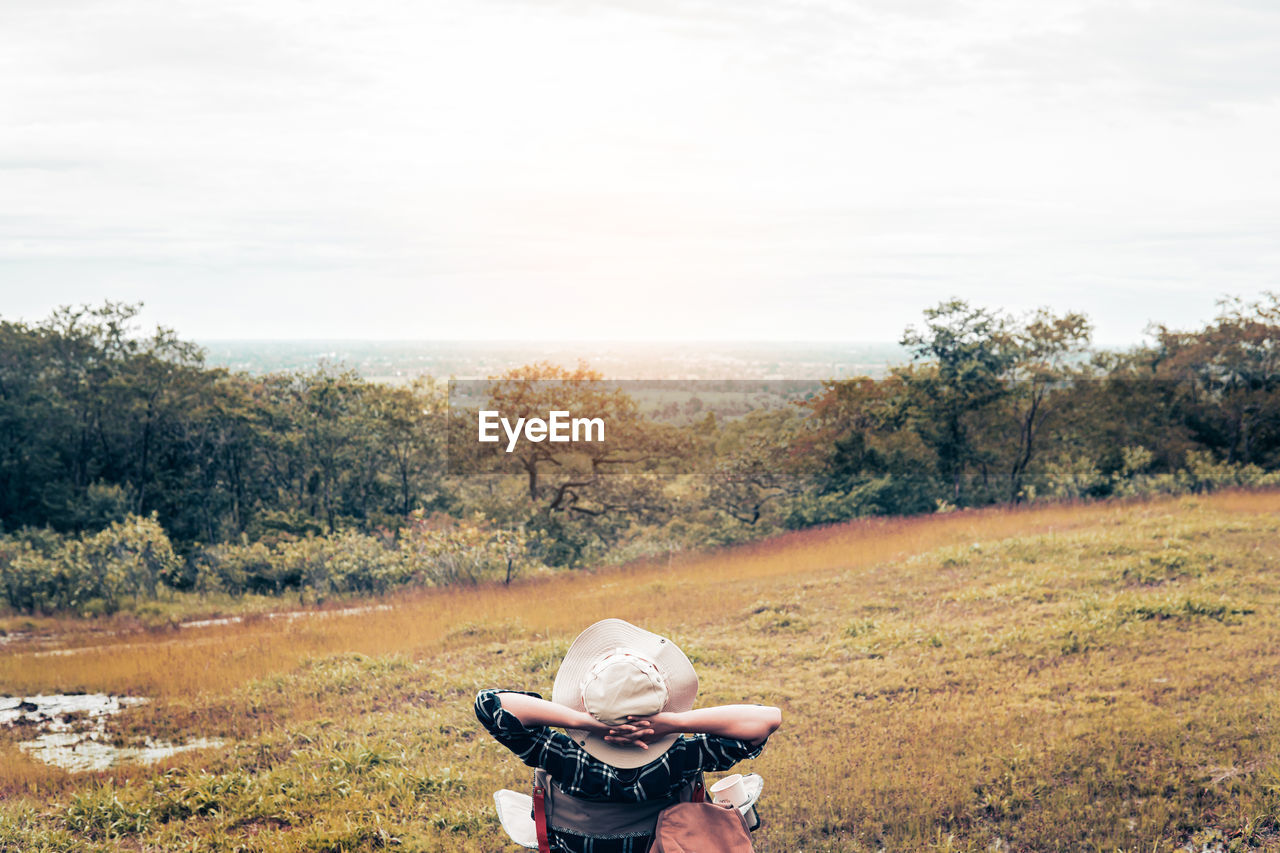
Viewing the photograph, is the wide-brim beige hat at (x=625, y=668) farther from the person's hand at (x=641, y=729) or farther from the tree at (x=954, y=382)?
the tree at (x=954, y=382)

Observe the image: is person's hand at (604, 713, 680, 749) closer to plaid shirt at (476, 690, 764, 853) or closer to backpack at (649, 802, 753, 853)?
plaid shirt at (476, 690, 764, 853)

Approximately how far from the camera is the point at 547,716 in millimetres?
2740

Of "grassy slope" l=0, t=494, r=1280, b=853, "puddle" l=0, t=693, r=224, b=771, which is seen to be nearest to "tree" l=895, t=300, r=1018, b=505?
"grassy slope" l=0, t=494, r=1280, b=853

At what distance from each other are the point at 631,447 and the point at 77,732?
16749 millimetres

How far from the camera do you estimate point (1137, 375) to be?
23328 mm

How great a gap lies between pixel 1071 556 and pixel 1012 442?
13510 millimetres

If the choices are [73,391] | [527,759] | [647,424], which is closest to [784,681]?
[527,759]

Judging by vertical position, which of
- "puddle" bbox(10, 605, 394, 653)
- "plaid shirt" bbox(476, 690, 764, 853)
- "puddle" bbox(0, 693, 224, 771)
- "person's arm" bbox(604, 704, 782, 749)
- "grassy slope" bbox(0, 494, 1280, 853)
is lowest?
"puddle" bbox(10, 605, 394, 653)

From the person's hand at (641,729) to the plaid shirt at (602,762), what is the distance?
116mm

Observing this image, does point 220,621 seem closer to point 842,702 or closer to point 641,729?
point 842,702

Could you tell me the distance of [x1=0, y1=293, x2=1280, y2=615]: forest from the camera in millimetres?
21734

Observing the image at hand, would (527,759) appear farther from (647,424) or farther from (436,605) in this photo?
(647,424)

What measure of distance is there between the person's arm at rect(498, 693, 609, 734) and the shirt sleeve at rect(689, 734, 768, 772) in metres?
0.36

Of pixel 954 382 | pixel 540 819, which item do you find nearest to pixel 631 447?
pixel 954 382
